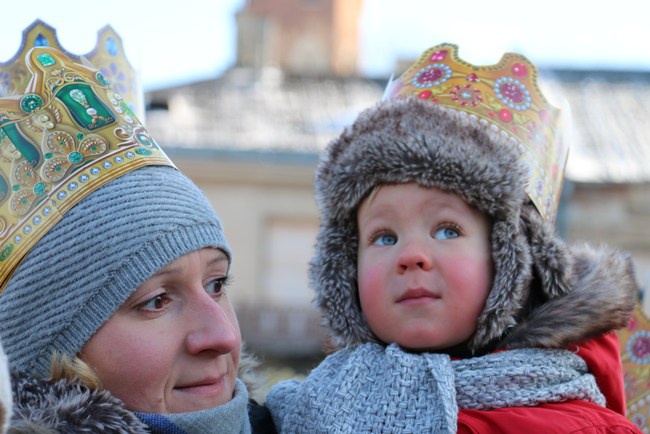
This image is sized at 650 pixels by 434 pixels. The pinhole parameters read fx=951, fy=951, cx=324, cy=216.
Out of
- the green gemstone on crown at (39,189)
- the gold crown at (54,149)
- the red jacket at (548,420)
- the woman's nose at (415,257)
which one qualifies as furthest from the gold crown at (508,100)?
the green gemstone on crown at (39,189)

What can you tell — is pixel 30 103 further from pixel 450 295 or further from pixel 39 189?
pixel 450 295

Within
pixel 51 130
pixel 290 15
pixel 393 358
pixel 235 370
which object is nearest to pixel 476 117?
pixel 393 358

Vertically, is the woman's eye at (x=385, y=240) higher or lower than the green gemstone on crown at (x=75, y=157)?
lower

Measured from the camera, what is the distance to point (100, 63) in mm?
2922

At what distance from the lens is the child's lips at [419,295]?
241cm

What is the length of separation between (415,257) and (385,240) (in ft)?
0.49

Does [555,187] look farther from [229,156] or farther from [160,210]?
[229,156]

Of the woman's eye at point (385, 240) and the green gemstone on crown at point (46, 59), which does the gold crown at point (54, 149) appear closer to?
the green gemstone on crown at point (46, 59)

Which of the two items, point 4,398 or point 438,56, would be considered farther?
point 438,56

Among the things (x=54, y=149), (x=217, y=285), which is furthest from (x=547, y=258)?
(x=54, y=149)

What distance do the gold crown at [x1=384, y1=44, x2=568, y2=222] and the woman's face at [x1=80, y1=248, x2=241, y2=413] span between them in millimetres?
982

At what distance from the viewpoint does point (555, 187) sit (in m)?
2.82

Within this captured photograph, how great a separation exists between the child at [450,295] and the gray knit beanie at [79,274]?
24.9 inches

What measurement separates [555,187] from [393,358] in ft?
2.65
